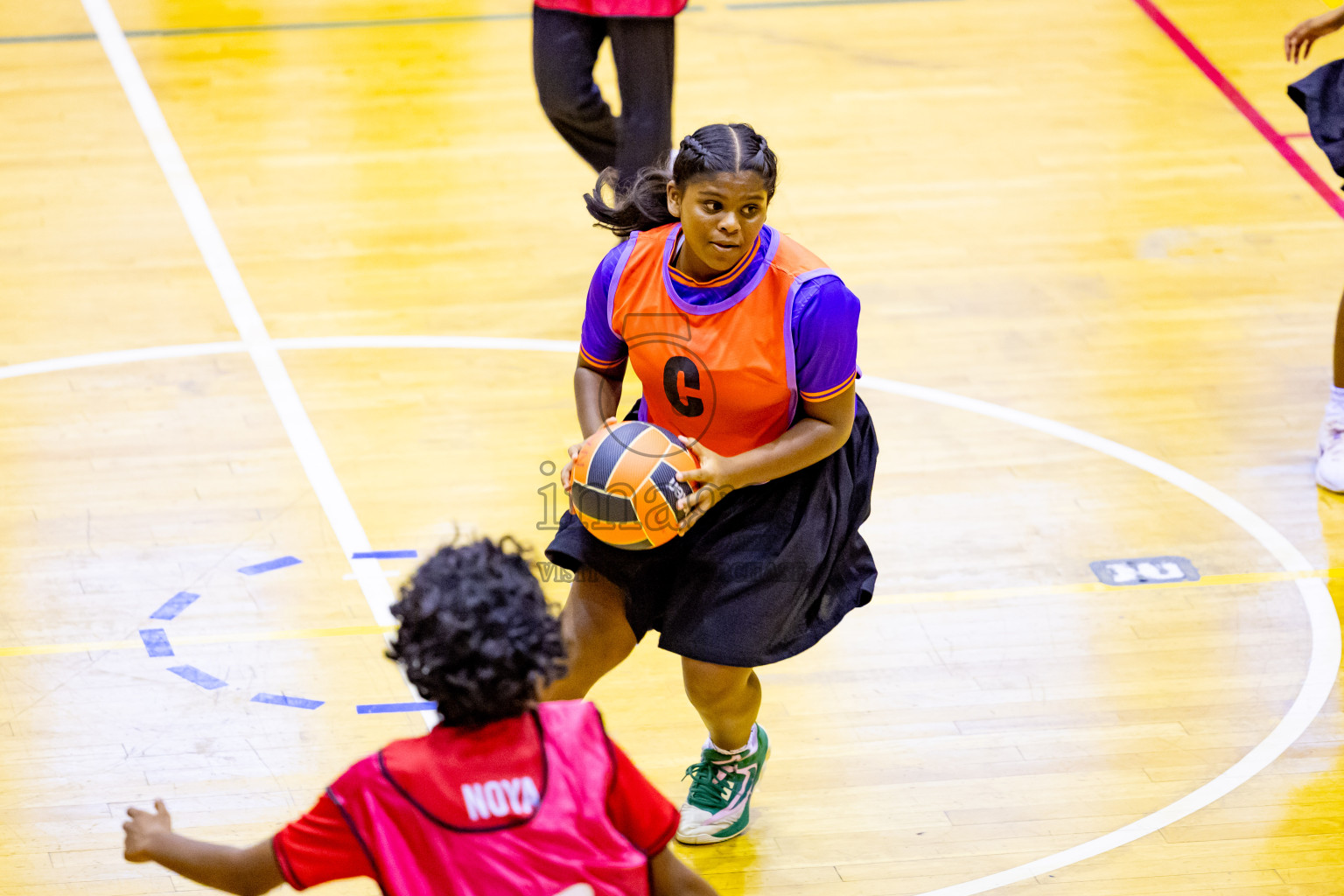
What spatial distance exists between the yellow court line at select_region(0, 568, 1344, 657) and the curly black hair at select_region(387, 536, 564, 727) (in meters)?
1.91

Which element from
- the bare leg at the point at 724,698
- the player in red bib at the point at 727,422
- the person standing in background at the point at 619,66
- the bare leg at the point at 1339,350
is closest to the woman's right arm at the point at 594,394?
the player in red bib at the point at 727,422

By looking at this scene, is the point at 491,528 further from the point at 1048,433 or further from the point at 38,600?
the point at 1048,433

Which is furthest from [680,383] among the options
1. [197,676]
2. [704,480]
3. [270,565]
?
[270,565]

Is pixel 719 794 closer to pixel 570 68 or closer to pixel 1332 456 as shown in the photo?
pixel 1332 456

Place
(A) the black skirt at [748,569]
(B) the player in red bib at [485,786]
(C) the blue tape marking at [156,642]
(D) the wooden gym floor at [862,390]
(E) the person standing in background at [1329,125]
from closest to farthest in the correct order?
(B) the player in red bib at [485,786], (A) the black skirt at [748,569], (D) the wooden gym floor at [862,390], (C) the blue tape marking at [156,642], (E) the person standing in background at [1329,125]

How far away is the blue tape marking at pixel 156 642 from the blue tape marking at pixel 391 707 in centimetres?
52

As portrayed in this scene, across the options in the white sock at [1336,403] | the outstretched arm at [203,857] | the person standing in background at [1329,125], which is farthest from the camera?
the white sock at [1336,403]

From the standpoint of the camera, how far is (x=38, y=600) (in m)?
3.98

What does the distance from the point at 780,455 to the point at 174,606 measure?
1.84 metres

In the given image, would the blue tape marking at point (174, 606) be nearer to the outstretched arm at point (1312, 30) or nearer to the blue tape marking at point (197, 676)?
the blue tape marking at point (197, 676)

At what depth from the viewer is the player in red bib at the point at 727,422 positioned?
2.82 m

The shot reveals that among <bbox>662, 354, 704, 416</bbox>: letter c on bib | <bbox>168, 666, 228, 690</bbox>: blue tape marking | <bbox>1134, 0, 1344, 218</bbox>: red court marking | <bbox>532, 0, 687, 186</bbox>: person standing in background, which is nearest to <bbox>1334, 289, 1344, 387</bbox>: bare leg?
<bbox>1134, 0, 1344, 218</bbox>: red court marking

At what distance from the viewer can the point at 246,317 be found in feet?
17.2

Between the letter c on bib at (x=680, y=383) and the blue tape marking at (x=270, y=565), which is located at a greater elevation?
the letter c on bib at (x=680, y=383)
